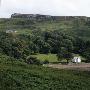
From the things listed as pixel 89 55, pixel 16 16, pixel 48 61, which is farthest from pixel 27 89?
pixel 16 16

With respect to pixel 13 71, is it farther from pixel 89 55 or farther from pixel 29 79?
pixel 89 55

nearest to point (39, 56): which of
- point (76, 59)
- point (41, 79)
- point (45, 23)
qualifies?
point (76, 59)

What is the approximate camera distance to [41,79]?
41.7 m

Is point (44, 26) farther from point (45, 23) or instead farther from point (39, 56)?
point (39, 56)

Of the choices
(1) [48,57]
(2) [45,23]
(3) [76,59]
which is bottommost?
(3) [76,59]

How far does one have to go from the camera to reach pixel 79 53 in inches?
3137

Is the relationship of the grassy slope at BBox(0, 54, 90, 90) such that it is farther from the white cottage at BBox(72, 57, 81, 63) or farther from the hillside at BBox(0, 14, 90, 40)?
the hillside at BBox(0, 14, 90, 40)

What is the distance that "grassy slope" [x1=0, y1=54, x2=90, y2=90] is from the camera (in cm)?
3791

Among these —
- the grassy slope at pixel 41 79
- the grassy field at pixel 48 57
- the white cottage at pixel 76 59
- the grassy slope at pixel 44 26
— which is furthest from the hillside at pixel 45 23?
the grassy slope at pixel 41 79

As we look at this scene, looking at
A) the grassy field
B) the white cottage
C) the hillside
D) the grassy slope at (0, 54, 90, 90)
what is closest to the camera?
the grassy slope at (0, 54, 90, 90)

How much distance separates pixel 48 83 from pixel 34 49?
39.7 metres

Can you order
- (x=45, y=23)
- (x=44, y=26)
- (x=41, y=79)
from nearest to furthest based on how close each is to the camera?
(x=41, y=79) < (x=44, y=26) < (x=45, y=23)

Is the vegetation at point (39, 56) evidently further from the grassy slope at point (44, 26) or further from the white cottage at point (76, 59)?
the white cottage at point (76, 59)

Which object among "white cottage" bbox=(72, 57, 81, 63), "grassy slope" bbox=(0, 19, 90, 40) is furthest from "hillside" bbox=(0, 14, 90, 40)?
"white cottage" bbox=(72, 57, 81, 63)
